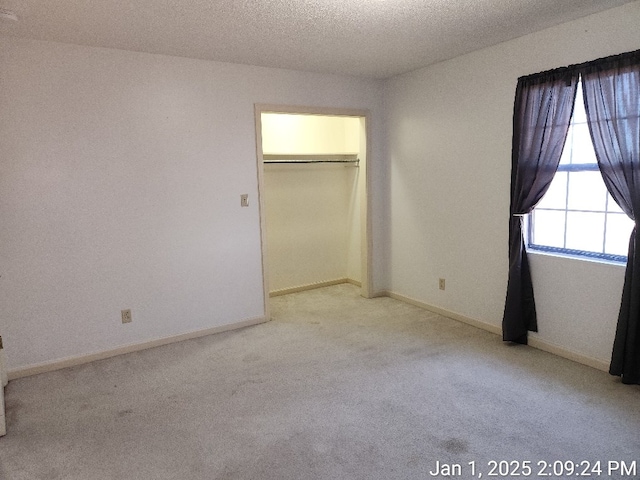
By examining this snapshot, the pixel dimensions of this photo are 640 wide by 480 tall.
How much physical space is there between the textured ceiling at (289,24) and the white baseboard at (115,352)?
7.80 feet

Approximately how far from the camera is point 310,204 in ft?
17.3

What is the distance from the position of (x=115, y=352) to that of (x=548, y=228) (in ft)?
12.0

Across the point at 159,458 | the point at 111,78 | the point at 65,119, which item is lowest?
the point at 159,458

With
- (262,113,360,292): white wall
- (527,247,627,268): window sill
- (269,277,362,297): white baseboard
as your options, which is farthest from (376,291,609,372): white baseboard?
(262,113,360,292): white wall

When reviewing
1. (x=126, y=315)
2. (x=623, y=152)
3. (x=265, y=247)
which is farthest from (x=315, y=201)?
(x=623, y=152)

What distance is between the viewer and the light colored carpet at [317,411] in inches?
83.4

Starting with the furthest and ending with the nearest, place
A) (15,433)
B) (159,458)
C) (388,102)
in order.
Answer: (388,102)
(15,433)
(159,458)

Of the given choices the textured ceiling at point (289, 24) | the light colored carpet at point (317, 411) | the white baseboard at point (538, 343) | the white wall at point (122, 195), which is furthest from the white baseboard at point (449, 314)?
the textured ceiling at point (289, 24)

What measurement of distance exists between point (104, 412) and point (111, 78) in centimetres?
243

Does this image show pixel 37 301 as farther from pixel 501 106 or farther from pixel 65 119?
pixel 501 106

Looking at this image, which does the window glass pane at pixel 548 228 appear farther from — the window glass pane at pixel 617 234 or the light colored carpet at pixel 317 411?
the light colored carpet at pixel 317 411

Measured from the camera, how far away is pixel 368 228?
4.82 metres

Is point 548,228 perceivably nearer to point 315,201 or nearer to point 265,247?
point 265,247

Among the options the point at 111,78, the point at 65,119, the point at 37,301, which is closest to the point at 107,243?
the point at 37,301
